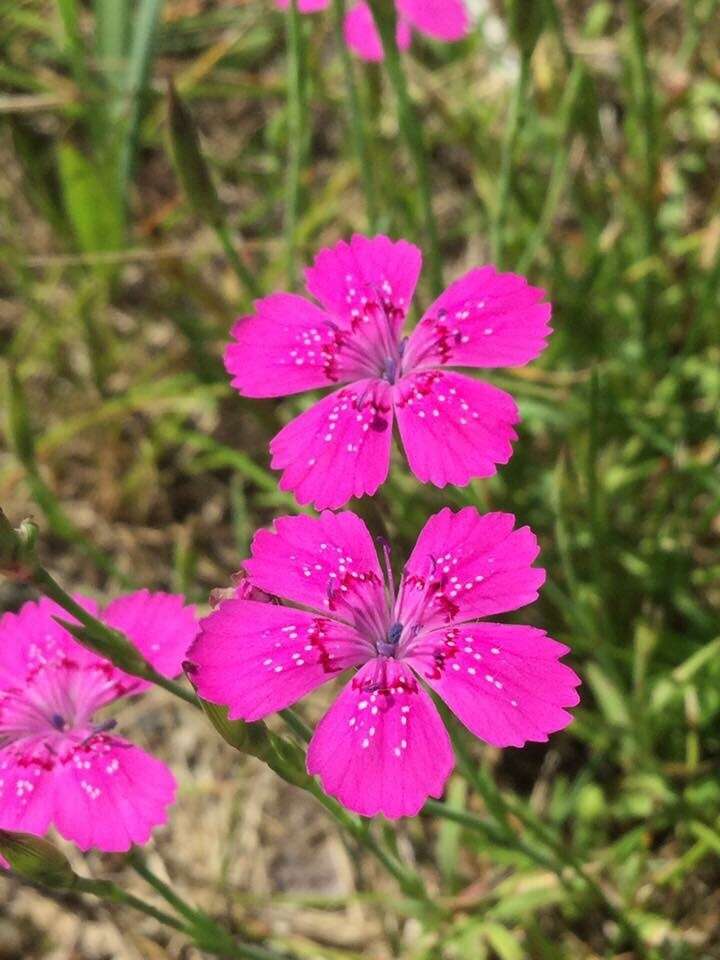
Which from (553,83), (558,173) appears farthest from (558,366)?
(553,83)

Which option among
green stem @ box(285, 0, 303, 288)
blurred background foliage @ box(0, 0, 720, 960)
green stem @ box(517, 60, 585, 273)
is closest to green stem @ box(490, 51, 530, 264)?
blurred background foliage @ box(0, 0, 720, 960)

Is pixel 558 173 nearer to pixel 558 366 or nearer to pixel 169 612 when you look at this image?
pixel 558 366

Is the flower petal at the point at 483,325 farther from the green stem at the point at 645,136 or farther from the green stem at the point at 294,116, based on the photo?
the green stem at the point at 645,136

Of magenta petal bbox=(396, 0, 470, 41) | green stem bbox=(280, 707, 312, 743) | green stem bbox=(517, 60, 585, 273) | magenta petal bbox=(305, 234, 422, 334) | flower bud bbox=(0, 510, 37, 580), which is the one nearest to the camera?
flower bud bbox=(0, 510, 37, 580)

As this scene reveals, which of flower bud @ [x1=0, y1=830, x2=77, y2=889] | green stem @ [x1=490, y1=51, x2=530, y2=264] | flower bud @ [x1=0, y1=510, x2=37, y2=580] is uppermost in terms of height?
green stem @ [x1=490, y1=51, x2=530, y2=264]

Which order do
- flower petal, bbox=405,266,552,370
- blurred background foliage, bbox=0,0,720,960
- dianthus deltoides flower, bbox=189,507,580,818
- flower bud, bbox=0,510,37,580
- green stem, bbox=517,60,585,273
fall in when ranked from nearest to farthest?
flower bud, bbox=0,510,37,580 < dianthus deltoides flower, bbox=189,507,580,818 < flower petal, bbox=405,266,552,370 < blurred background foliage, bbox=0,0,720,960 < green stem, bbox=517,60,585,273

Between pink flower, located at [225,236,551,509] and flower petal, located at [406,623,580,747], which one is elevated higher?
pink flower, located at [225,236,551,509]

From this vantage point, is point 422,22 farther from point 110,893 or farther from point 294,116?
point 110,893

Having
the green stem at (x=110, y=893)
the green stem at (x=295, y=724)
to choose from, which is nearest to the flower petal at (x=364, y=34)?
the green stem at (x=295, y=724)

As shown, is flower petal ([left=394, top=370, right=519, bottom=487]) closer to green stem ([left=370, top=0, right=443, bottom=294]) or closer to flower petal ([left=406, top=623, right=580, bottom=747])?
flower petal ([left=406, top=623, right=580, bottom=747])
